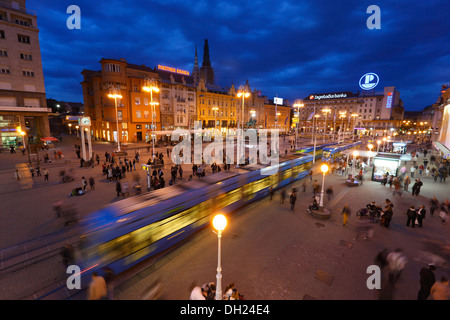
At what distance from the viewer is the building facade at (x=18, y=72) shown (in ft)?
116

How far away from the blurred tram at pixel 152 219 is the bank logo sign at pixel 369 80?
26.1m

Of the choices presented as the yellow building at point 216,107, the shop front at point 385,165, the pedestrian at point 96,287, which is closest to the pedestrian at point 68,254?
the pedestrian at point 96,287

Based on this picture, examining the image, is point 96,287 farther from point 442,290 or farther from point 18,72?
point 18,72

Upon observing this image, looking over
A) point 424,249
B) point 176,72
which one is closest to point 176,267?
point 424,249

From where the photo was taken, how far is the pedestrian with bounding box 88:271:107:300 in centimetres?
607

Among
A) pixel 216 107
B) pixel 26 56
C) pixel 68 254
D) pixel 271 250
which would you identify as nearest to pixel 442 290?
pixel 271 250

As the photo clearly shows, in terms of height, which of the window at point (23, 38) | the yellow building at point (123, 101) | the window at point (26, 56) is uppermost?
the window at point (23, 38)

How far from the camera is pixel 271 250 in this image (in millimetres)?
9930

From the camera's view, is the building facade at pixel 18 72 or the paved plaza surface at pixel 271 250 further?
the building facade at pixel 18 72

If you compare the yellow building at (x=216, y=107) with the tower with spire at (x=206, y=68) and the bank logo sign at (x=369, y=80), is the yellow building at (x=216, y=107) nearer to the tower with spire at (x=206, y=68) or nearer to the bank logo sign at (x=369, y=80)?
the bank logo sign at (x=369, y=80)

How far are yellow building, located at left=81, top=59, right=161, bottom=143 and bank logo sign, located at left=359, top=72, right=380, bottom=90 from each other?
127 feet

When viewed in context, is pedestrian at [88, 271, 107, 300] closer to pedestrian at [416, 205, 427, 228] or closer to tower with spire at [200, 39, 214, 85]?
pedestrian at [416, 205, 427, 228]

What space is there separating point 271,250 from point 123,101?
4814cm
